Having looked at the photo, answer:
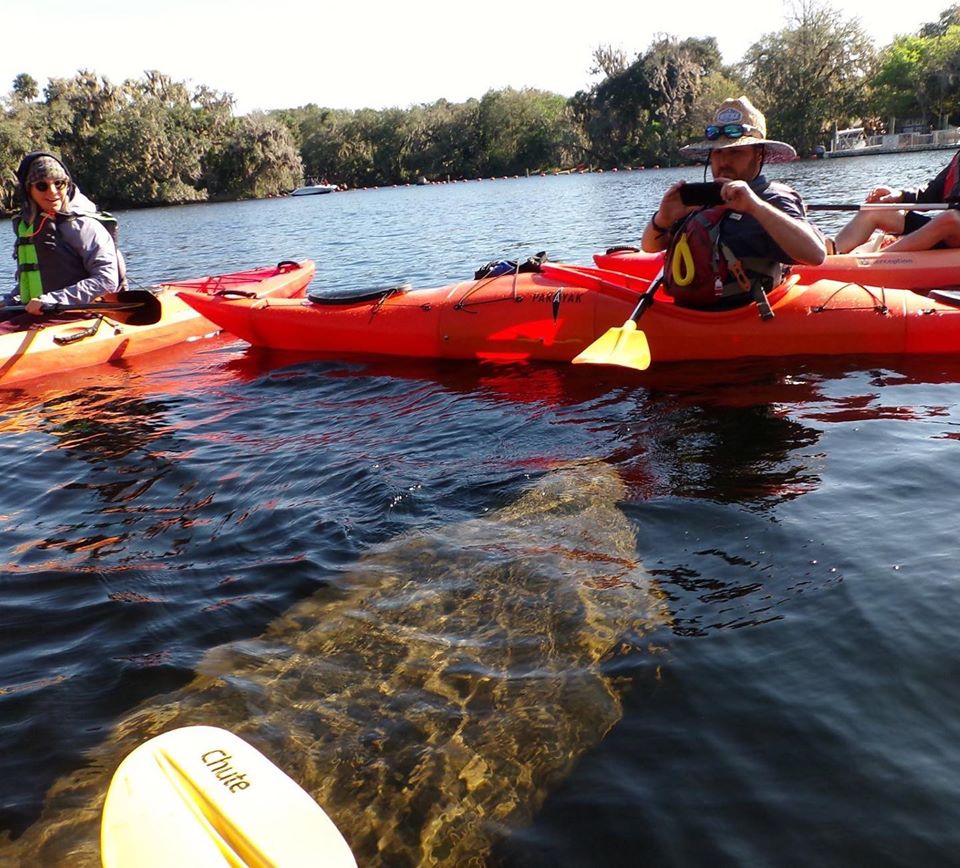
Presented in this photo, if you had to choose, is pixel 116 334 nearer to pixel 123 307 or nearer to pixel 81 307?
pixel 123 307

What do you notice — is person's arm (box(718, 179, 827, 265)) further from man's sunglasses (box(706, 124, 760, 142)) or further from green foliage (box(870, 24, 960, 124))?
green foliage (box(870, 24, 960, 124))

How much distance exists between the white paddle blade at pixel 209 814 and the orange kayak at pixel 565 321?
4308mm

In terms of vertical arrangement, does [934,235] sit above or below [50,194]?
below

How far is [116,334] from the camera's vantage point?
7.23 metres

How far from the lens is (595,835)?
6.88 ft

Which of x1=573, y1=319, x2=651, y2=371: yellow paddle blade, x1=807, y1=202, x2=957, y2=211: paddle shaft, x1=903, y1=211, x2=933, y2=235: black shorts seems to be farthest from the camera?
x1=903, y1=211, x2=933, y2=235: black shorts

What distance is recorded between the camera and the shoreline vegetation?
44.3 metres

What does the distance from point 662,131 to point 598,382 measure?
168 feet

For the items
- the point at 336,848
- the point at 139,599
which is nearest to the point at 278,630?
the point at 139,599

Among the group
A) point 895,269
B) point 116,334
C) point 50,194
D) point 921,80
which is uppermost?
point 921,80

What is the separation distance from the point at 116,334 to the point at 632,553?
5.48 m

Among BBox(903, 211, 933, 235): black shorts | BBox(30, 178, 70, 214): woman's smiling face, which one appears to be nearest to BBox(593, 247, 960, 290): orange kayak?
BBox(903, 211, 933, 235): black shorts

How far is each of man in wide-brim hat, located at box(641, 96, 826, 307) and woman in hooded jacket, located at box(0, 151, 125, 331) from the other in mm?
4384

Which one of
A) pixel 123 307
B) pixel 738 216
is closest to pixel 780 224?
pixel 738 216
